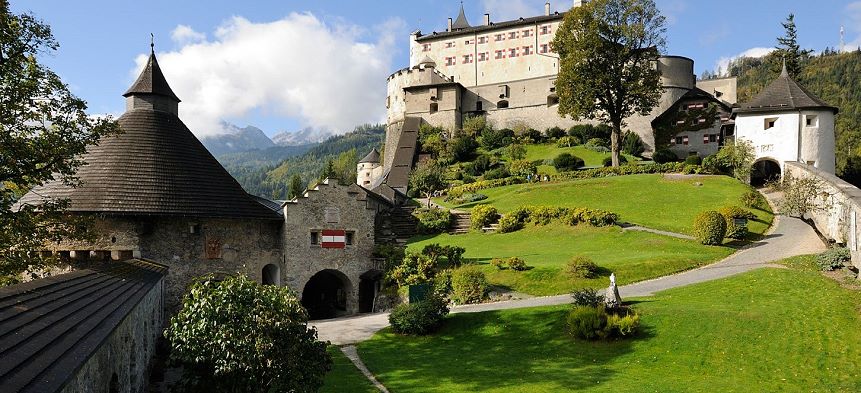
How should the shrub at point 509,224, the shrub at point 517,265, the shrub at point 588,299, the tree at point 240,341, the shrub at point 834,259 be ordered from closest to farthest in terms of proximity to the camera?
1. the tree at point 240,341
2. the shrub at point 588,299
3. the shrub at point 834,259
4. the shrub at point 517,265
5. the shrub at point 509,224

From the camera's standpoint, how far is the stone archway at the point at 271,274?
105 feet

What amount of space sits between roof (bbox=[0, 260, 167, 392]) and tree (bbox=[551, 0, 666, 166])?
47.7 meters

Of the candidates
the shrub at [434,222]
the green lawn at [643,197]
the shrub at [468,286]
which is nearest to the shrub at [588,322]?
the shrub at [468,286]

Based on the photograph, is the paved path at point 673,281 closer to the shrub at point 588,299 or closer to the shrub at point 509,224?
the shrub at point 588,299

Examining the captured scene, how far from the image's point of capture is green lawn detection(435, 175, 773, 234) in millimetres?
40281

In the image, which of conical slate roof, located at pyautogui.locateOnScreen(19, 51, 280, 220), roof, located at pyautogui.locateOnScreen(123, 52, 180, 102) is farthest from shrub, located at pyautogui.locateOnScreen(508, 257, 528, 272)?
roof, located at pyautogui.locateOnScreen(123, 52, 180, 102)

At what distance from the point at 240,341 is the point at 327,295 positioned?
882 inches

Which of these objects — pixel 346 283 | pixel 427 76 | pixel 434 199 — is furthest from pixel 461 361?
pixel 427 76

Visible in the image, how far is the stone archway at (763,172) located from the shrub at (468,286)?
1209 inches

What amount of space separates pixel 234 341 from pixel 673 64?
74.5 meters

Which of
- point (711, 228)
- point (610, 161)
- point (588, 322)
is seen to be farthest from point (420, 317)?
point (610, 161)

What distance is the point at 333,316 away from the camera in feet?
114

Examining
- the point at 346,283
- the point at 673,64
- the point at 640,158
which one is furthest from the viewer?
the point at 673,64

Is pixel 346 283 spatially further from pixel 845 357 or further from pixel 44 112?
pixel 845 357
